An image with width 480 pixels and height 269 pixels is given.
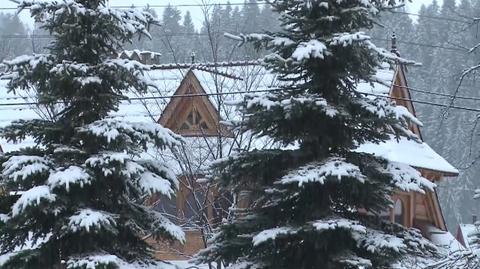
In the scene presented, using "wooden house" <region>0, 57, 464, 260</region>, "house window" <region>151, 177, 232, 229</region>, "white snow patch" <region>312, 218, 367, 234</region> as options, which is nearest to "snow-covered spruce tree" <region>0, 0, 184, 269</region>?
"white snow patch" <region>312, 218, 367, 234</region>

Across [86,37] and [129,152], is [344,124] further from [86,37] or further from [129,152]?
[86,37]

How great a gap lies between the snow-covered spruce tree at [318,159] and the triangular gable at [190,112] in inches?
369

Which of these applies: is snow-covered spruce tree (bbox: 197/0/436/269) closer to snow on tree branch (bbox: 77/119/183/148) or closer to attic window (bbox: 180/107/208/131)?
snow on tree branch (bbox: 77/119/183/148)

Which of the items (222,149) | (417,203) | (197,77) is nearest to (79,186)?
(222,149)

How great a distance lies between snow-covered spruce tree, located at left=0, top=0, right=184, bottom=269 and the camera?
9531 millimetres

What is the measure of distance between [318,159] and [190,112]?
11.2 m

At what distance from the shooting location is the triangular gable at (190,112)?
2011 centimetres

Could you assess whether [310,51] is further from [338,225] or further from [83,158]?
[83,158]

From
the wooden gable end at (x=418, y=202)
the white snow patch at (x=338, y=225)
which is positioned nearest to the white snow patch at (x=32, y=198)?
the white snow patch at (x=338, y=225)

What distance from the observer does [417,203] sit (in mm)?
22625

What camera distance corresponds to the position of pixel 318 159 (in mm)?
9977

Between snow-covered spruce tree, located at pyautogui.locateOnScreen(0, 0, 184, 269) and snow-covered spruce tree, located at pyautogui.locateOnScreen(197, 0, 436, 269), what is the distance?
3.31 feet

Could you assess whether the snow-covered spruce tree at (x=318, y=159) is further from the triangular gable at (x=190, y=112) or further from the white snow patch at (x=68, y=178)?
the triangular gable at (x=190, y=112)

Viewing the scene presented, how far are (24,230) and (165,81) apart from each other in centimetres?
1219
